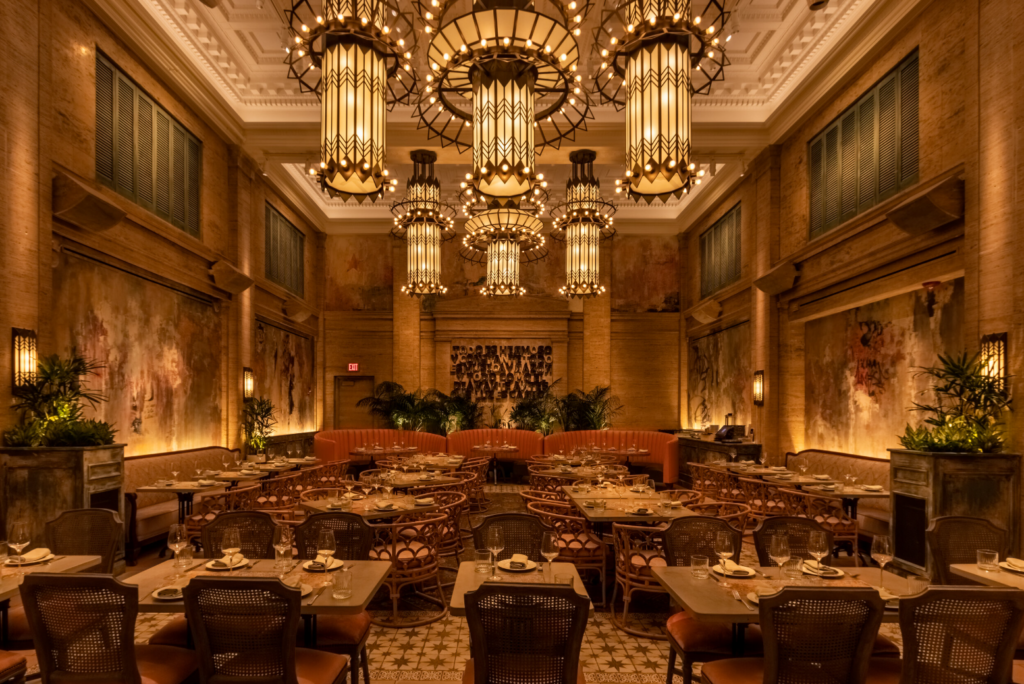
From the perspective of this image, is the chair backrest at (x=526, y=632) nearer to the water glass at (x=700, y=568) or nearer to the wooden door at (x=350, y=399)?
the water glass at (x=700, y=568)

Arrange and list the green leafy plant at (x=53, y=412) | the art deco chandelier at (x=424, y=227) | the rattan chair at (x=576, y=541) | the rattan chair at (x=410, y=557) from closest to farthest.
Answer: the rattan chair at (x=410, y=557)
the rattan chair at (x=576, y=541)
the green leafy plant at (x=53, y=412)
the art deco chandelier at (x=424, y=227)

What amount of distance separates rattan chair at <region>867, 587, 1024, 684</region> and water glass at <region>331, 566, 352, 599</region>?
7.91ft

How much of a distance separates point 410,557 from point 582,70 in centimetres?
836

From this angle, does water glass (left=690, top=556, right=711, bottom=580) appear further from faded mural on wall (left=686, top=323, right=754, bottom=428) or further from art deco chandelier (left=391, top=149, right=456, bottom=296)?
faded mural on wall (left=686, top=323, right=754, bottom=428)

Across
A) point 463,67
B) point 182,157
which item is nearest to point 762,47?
point 463,67

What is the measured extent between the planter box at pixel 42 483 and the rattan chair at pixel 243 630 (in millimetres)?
4372

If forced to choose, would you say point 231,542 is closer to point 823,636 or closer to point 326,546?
point 326,546

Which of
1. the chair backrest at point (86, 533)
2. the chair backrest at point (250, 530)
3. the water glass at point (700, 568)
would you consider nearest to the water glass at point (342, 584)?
the chair backrest at point (250, 530)

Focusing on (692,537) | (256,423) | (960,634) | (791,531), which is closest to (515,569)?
(692,537)

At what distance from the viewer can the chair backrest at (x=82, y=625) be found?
9.32 feet

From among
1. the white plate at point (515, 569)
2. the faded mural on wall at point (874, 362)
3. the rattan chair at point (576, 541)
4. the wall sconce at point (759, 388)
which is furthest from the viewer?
the wall sconce at point (759, 388)

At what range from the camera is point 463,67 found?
3.64m

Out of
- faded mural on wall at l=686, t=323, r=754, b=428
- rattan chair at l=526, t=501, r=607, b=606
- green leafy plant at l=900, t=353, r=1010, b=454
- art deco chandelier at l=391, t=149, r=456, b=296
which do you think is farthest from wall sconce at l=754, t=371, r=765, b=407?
rattan chair at l=526, t=501, r=607, b=606

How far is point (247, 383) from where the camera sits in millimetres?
12180
